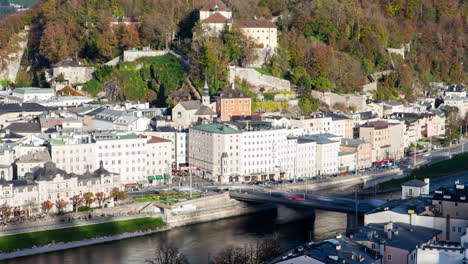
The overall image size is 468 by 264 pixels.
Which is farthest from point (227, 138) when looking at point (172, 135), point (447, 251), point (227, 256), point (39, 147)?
point (447, 251)

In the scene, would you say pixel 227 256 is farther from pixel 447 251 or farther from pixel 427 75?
pixel 427 75

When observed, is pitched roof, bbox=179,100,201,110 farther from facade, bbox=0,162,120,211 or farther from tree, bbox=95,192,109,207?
tree, bbox=95,192,109,207

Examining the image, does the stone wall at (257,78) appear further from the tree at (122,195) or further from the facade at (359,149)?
the tree at (122,195)

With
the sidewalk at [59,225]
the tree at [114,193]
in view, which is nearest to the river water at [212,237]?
the sidewalk at [59,225]

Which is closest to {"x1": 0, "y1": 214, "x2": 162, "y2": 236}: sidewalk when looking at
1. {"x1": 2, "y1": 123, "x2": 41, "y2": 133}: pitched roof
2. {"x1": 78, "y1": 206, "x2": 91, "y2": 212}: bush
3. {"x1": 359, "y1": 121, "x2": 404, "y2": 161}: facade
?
{"x1": 78, "y1": 206, "x2": 91, "y2": 212}: bush

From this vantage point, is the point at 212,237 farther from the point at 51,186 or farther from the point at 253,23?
the point at 253,23

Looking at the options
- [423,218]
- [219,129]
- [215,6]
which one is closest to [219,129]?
[219,129]

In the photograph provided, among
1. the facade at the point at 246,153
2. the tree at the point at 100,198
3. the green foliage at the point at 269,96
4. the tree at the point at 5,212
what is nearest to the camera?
the tree at the point at 5,212
